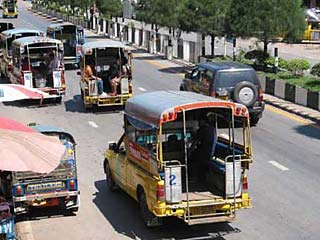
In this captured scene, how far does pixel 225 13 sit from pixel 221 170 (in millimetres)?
24495

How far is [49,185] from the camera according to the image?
1345cm

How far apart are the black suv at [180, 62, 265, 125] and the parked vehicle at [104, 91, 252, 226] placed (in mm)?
7829

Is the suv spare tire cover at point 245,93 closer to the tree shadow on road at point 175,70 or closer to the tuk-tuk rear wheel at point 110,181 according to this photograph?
the tuk-tuk rear wheel at point 110,181

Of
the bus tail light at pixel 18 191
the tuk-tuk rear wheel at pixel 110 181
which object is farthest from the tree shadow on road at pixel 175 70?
the bus tail light at pixel 18 191

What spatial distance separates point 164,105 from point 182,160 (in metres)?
1.37

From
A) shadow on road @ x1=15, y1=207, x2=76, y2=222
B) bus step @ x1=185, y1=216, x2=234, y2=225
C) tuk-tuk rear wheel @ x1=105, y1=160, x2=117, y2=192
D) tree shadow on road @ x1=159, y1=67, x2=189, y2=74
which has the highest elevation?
bus step @ x1=185, y1=216, x2=234, y2=225

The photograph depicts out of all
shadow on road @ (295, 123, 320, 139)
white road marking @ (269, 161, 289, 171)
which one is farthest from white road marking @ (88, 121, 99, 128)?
white road marking @ (269, 161, 289, 171)

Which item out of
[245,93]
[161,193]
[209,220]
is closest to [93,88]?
[245,93]

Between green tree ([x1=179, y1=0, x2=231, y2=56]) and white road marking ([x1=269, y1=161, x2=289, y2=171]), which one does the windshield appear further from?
white road marking ([x1=269, y1=161, x2=289, y2=171])

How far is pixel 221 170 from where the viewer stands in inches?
499

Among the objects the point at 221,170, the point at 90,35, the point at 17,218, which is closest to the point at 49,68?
the point at 17,218

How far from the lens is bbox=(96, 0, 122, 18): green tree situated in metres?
65.0

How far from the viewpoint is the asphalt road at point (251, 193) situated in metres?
12.8

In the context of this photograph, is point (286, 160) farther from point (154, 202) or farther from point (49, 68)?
point (49, 68)
